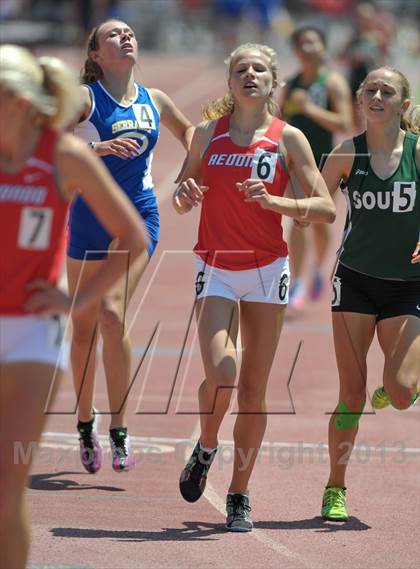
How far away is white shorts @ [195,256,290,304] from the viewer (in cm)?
731

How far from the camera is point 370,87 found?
7.52 metres

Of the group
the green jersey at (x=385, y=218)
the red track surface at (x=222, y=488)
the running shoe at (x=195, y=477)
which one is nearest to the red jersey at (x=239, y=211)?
the green jersey at (x=385, y=218)

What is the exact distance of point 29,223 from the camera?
5.14 meters

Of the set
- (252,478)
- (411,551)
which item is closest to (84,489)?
(252,478)

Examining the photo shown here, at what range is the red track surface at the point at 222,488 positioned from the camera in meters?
6.96

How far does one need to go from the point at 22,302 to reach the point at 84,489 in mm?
3150

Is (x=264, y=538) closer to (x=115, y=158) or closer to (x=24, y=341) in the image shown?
(x=115, y=158)

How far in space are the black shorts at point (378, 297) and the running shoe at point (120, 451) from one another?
5.23ft

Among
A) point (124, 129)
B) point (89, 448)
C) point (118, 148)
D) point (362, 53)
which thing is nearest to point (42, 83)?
point (118, 148)

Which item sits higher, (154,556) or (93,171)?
(93,171)

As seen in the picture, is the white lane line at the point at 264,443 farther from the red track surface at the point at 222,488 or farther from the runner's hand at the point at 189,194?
the runner's hand at the point at 189,194

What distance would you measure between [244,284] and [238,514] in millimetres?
1241

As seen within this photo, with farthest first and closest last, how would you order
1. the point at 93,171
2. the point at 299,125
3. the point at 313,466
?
the point at 299,125, the point at 313,466, the point at 93,171

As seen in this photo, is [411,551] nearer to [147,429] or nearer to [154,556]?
[154,556]
